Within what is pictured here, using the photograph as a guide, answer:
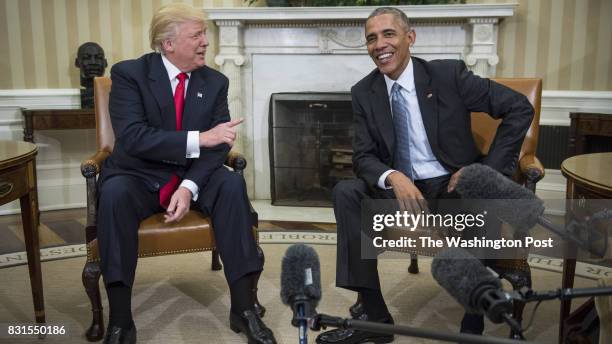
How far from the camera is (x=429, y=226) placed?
215 cm

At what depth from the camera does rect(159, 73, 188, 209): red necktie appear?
2.30m

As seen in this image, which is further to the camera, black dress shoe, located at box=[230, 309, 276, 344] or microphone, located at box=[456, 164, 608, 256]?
black dress shoe, located at box=[230, 309, 276, 344]

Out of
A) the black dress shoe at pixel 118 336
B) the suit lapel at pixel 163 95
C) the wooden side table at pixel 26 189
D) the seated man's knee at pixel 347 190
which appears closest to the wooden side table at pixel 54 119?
the wooden side table at pixel 26 189

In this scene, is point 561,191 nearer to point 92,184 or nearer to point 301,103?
point 301,103

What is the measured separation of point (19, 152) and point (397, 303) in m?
1.65

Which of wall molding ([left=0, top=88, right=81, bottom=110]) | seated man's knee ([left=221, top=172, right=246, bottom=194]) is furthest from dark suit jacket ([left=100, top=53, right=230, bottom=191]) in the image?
wall molding ([left=0, top=88, right=81, bottom=110])

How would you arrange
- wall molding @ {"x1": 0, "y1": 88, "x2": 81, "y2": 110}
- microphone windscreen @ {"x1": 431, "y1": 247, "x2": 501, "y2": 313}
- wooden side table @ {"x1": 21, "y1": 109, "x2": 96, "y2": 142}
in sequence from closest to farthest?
microphone windscreen @ {"x1": 431, "y1": 247, "x2": 501, "y2": 313} → wooden side table @ {"x1": 21, "y1": 109, "x2": 96, "y2": 142} → wall molding @ {"x1": 0, "y1": 88, "x2": 81, "y2": 110}

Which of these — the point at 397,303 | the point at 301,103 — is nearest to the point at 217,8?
the point at 301,103

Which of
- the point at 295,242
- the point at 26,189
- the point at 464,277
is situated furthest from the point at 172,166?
the point at 464,277

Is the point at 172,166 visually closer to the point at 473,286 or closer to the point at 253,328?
the point at 253,328

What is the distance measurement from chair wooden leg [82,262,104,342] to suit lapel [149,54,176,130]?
2.03 ft

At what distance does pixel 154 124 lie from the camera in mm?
2379

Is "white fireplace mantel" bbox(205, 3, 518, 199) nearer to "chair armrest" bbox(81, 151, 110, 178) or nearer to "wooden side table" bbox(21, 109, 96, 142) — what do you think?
"wooden side table" bbox(21, 109, 96, 142)

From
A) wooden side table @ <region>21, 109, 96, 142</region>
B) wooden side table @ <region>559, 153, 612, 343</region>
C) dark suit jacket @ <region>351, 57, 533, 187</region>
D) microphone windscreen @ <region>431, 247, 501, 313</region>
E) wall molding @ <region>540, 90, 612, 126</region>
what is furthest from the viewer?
wall molding @ <region>540, 90, 612, 126</region>
